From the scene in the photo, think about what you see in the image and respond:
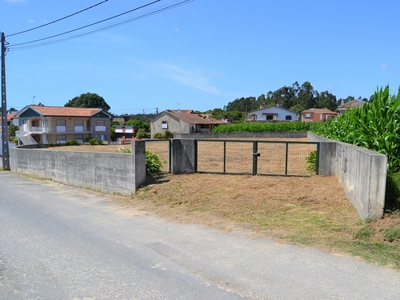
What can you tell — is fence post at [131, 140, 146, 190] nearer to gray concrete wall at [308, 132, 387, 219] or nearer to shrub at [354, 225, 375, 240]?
gray concrete wall at [308, 132, 387, 219]

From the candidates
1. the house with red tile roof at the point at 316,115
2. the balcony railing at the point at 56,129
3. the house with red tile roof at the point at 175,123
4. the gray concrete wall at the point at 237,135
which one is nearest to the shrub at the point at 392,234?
the gray concrete wall at the point at 237,135

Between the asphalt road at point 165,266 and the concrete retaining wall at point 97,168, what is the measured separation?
3440 millimetres

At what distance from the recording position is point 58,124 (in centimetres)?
5594

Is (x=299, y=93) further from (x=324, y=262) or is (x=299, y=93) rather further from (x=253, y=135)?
(x=324, y=262)

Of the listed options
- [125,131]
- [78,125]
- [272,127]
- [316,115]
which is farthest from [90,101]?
[272,127]

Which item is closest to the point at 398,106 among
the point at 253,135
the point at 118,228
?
the point at 118,228

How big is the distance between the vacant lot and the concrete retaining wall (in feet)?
1.83

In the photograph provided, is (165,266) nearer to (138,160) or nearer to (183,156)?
(138,160)

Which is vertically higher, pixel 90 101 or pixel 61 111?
pixel 90 101

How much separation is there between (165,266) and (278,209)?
12.7 feet

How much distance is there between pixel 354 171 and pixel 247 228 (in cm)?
272

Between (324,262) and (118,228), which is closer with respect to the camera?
(324,262)

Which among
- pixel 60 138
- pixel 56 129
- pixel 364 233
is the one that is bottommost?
pixel 60 138

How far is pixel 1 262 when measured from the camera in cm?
567
